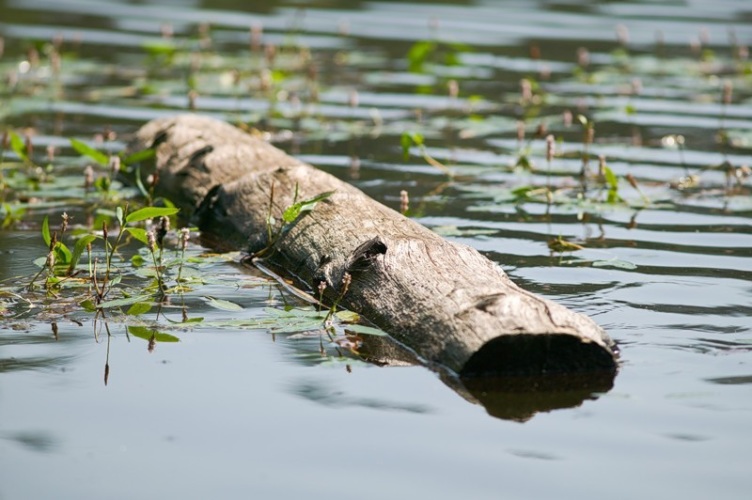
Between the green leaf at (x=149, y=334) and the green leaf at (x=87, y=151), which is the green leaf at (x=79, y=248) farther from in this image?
the green leaf at (x=87, y=151)

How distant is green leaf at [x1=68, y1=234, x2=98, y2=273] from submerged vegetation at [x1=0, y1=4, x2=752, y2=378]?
0.05 ft

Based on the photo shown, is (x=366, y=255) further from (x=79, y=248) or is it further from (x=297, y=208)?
(x=79, y=248)

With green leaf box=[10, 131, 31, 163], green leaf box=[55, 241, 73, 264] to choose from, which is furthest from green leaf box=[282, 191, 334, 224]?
green leaf box=[10, 131, 31, 163]

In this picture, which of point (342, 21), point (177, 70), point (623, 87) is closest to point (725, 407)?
point (623, 87)

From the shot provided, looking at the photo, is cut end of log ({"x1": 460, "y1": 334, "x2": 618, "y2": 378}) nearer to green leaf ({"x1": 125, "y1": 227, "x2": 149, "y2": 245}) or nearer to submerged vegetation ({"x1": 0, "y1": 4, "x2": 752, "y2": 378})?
submerged vegetation ({"x1": 0, "y1": 4, "x2": 752, "y2": 378})

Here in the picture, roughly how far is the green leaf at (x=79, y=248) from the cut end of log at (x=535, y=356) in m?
1.48

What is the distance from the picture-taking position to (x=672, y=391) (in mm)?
3588

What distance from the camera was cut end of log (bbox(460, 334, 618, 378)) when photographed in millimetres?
3535

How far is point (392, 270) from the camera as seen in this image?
4.04 m

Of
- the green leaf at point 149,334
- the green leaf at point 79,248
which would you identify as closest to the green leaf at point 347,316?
the green leaf at point 149,334

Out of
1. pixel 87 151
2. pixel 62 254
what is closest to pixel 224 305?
pixel 62 254

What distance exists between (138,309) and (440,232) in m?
1.74

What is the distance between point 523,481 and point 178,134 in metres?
3.93

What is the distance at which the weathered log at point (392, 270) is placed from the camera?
3.56 meters
